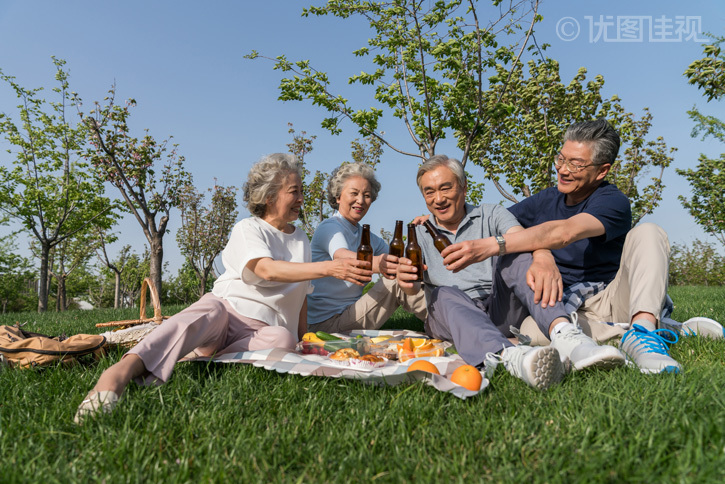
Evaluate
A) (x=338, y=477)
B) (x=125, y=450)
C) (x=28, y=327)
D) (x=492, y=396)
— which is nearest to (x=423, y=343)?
(x=492, y=396)

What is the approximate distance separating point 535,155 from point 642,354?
13302 millimetres

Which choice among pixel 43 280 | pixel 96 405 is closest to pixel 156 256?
pixel 43 280

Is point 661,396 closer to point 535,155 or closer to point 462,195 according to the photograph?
point 462,195

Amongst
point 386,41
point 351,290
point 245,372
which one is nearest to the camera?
point 245,372

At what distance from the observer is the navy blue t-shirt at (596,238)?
377cm

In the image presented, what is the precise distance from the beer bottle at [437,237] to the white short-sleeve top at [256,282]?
4.16ft

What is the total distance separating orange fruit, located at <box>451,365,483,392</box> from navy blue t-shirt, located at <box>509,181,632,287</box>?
1.87 meters

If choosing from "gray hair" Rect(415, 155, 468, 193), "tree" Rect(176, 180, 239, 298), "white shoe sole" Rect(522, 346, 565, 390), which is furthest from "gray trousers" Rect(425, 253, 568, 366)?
"tree" Rect(176, 180, 239, 298)

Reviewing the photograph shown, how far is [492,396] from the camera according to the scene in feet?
8.43

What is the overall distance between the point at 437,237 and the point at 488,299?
73 cm

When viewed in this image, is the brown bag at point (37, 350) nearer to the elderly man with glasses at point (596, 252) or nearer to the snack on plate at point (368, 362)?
the snack on plate at point (368, 362)

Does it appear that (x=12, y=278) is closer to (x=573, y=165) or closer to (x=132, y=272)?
(x=132, y=272)

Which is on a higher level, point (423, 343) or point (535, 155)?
point (535, 155)

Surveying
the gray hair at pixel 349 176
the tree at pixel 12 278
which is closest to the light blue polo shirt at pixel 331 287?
the gray hair at pixel 349 176
